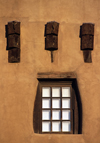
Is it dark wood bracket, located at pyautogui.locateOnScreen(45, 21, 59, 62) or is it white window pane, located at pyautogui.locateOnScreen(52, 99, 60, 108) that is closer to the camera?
dark wood bracket, located at pyautogui.locateOnScreen(45, 21, 59, 62)

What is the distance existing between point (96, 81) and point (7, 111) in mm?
1931

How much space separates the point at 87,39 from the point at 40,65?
1116 millimetres

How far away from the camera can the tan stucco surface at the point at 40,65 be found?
12.4 ft

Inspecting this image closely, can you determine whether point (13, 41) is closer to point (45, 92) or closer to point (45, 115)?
point (45, 92)

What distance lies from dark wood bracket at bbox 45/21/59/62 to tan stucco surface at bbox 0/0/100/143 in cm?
10

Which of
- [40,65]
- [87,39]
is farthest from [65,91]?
[87,39]

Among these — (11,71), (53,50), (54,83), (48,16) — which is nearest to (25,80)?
(11,71)

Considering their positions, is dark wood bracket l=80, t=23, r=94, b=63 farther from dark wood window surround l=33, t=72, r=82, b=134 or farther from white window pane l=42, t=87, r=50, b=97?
white window pane l=42, t=87, r=50, b=97

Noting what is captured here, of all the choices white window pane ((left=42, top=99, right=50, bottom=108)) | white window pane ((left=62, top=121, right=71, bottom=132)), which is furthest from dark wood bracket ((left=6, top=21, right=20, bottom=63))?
white window pane ((left=62, top=121, right=71, bottom=132))

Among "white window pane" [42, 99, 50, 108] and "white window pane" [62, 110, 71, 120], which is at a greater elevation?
"white window pane" [42, 99, 50, 108]

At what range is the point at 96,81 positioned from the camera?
383 cm

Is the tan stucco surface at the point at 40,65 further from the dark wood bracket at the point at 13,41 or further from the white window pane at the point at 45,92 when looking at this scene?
the white window pane at the point at 45,92

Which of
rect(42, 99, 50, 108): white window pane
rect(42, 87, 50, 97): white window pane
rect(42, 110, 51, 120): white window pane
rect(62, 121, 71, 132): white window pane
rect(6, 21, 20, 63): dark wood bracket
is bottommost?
rect(62, 121, 71, 132): white window pane

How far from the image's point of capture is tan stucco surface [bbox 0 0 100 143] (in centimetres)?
377
